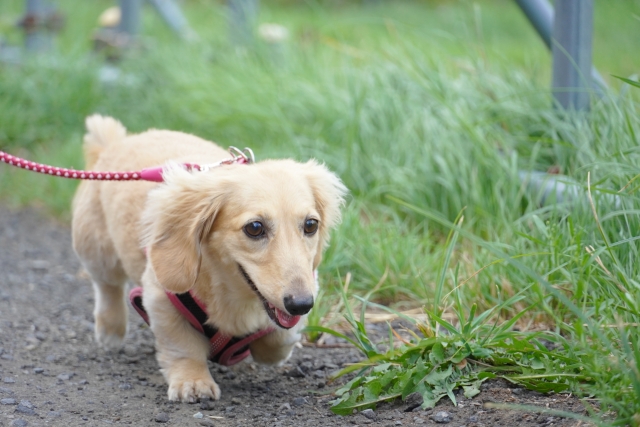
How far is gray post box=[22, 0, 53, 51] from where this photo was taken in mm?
8070

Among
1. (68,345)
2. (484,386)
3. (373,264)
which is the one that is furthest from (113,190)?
(484,386)

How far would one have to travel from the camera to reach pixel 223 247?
278 cm

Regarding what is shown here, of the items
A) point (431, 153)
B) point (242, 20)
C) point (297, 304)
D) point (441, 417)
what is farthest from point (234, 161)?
point (242, 20)

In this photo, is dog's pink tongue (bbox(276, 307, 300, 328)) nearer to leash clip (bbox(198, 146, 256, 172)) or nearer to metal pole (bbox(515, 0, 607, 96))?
leash clip (bbox(198, 146, 256, 172))

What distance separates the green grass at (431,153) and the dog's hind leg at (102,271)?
912mm

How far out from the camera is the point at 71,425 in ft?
8.25

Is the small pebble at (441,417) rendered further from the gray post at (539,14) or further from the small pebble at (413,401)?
the gray post at (539,14)

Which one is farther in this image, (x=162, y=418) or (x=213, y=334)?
(x=213, y=334)

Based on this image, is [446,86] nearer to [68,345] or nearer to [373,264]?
[373,264]

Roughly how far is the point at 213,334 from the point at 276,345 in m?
0.25

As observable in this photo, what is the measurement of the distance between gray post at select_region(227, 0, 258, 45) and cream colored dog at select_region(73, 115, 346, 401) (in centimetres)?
417

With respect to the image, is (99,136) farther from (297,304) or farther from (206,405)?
(297,304)

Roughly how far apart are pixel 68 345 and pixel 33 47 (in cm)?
554

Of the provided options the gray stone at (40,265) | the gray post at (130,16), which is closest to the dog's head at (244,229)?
the gray stone at (40,265)
